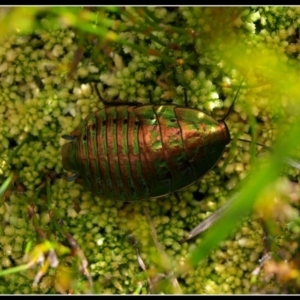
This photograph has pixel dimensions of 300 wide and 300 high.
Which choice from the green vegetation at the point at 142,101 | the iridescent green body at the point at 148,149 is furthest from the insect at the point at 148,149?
the green vegetation at the point at 142,101

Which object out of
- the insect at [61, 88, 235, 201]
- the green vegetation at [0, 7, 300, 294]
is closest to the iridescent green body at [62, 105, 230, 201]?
the insect at [61, 88, 235, 201]

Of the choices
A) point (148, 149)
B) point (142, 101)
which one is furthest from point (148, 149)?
point (142, 101)

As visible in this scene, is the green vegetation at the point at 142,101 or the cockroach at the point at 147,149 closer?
the cockroach at the point at 147,149

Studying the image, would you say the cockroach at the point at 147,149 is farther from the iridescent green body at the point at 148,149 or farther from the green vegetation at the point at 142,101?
the green vegetation at the point at 142,101

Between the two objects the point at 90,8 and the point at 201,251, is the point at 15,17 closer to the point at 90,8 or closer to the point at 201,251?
the point at 90,8


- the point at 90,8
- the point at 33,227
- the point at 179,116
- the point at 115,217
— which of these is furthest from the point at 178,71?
the point at 33,227

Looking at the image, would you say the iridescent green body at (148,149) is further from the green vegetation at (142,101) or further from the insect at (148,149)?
the green vegetation at (142,101)

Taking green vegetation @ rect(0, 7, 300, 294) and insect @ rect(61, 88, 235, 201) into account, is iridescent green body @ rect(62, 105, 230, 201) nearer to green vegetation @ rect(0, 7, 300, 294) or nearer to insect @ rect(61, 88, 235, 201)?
insect @ rect(61, 88, 235, 201)

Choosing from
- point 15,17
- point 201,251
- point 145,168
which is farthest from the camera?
point 15,17
